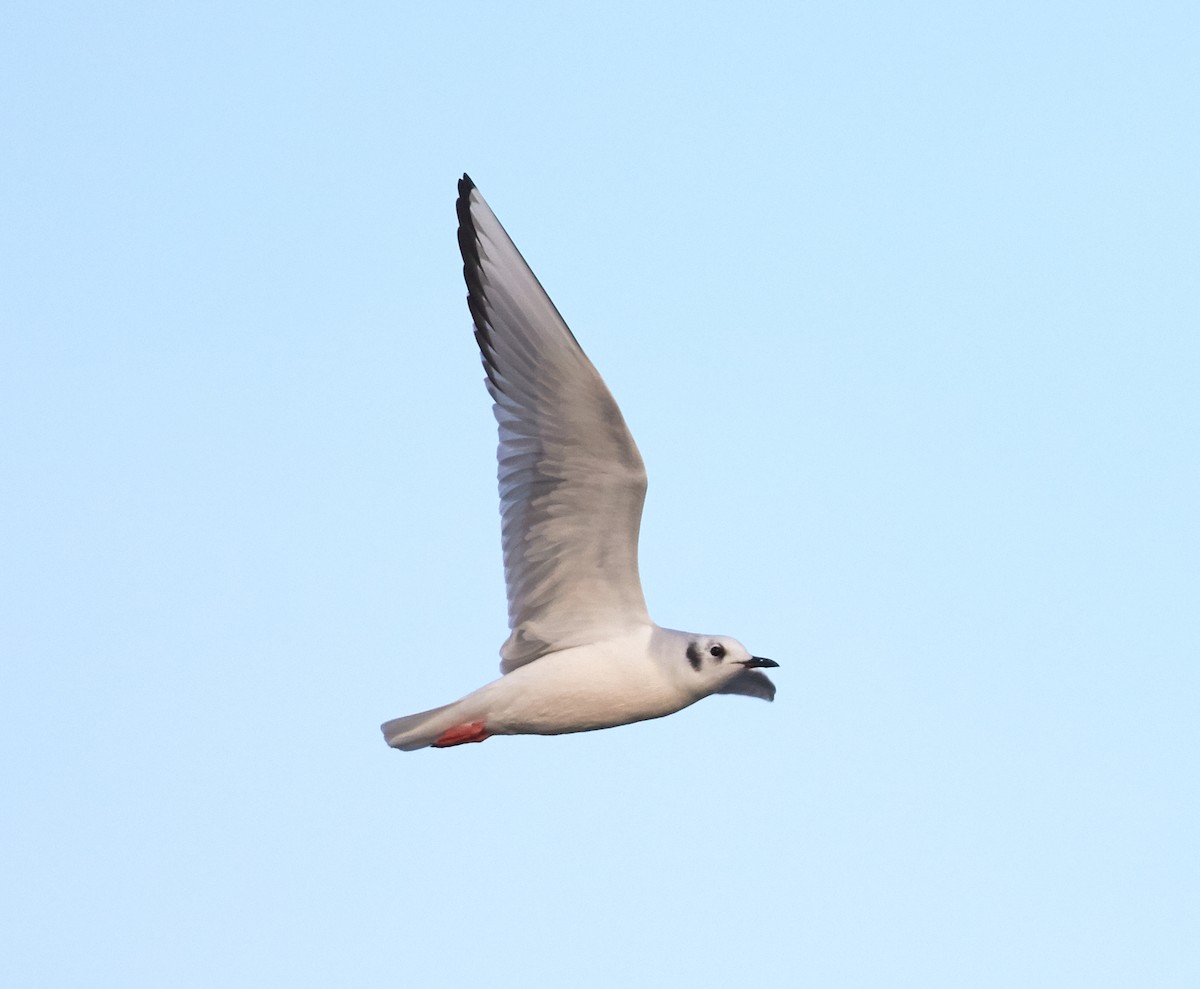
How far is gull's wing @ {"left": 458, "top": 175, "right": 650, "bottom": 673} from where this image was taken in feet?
31.1

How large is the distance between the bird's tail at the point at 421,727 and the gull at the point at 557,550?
0.01m

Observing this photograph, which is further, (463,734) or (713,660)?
(463,734)

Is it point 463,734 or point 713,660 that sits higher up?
point 713,660

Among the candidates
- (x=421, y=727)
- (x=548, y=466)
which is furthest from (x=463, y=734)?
(x=548, y=466)

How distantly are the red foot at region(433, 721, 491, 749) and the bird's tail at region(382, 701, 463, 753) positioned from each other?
3 cm

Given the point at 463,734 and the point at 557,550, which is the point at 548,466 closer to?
the point at 557,550

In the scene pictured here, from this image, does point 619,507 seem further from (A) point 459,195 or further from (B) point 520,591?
(A) point 459,195

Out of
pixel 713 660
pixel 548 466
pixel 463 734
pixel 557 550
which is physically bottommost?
pixel 463 734

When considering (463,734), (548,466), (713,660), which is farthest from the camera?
(463,734)

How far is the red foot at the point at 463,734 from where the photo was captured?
10.0m

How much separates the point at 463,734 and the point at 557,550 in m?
1.20

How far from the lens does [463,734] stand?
395 inches

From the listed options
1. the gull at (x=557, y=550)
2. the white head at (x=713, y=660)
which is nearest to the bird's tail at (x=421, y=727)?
the gull at (x=557, y=550)

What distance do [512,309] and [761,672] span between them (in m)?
3.41
